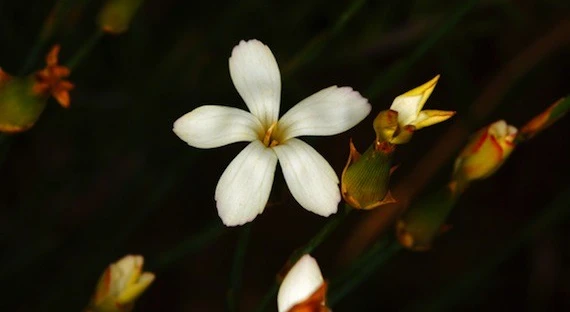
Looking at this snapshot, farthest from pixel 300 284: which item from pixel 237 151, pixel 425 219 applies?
pixel 237 151

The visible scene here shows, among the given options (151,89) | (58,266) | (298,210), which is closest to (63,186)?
(58,266)

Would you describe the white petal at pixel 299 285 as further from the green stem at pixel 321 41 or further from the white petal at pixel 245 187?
the green stem at pixel 321 41

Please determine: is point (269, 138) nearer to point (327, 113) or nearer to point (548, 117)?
point (327, 113)

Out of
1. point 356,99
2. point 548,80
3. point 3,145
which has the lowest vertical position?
point 548,80

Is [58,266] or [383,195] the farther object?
[58,266]

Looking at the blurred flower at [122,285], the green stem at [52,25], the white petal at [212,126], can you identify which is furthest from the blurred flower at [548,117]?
the green stem at [52,25]

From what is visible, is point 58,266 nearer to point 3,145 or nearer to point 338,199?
point 3,145

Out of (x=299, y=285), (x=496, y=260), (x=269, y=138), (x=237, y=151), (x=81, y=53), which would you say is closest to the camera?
(x=299, y=285)
